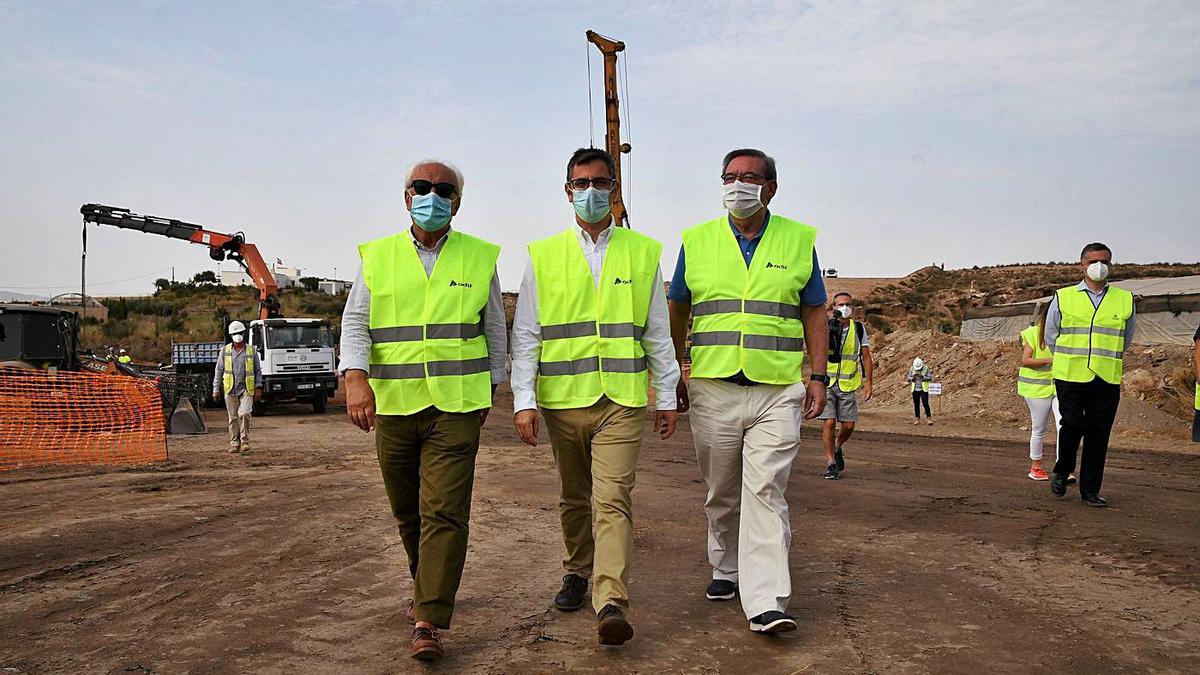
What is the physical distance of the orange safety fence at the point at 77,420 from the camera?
13.0 m

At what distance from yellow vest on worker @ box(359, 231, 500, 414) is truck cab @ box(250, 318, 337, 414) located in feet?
67.8

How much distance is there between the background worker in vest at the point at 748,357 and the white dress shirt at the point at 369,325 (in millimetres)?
1034

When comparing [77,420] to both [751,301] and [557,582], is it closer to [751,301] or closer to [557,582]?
[557,582]

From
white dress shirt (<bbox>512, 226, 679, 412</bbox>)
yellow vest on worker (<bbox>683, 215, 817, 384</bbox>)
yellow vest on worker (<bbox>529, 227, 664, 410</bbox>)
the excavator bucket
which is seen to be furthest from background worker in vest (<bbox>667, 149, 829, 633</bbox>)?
the excavator bucket

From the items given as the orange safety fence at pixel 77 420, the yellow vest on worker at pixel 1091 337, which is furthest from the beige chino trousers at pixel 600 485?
the orange safety fence at pixel 77 420

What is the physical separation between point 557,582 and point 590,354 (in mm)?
1617

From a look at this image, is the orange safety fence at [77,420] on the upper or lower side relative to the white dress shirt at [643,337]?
lower

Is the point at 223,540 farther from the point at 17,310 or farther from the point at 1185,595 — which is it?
the point at 17,310

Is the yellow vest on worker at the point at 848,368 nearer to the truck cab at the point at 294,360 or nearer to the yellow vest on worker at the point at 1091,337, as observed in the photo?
the yellow vest on worker at the point at 1091,337

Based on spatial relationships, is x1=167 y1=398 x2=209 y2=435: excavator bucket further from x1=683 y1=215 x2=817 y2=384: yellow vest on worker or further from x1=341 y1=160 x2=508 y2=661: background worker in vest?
x1=683 y1=215 x2=817 y2=384: yellow vest on worker

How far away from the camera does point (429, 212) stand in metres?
4.66

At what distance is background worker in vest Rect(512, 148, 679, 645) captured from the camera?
4.71m

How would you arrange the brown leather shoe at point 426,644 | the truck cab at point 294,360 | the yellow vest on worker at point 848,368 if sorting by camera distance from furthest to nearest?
the truck cab at point 294,360 < the yellow vest on worker at point 848,368 < the brown leather shoe at point 426,644

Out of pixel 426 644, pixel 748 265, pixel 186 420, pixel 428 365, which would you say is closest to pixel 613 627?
pixel 426 644
